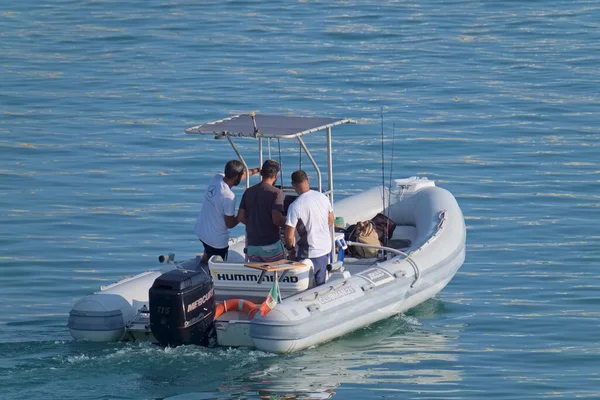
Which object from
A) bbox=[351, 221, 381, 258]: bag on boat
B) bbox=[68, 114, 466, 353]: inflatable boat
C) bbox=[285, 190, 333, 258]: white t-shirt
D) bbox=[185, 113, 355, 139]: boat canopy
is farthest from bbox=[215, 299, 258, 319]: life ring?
bbox=[351, 221, 381, 258]: bag on boat

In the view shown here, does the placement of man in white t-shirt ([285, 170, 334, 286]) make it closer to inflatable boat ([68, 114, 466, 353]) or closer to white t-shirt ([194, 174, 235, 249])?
inflatable boat ([68, 114, 466, 353])

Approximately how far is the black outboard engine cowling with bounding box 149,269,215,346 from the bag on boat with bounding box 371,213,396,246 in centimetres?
311

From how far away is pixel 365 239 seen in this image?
42.5 feet

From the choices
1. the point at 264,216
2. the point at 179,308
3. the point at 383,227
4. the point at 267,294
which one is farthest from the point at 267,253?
the point at 383,227

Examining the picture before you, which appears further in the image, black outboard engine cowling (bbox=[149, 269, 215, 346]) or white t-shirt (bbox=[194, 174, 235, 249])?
white t-shirt (bbox=[194, 174, 235, 249])

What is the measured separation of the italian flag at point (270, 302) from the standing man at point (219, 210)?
3.21 ft

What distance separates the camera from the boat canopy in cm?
1130

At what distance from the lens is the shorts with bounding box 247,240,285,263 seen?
37.8 feet

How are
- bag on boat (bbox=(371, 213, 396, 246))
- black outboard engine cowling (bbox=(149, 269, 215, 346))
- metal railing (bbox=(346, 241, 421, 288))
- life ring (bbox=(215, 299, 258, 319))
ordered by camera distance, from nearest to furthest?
black outboard engine cowling (bbox=(149, 269, 215, 346)) < life ring (bbox=(215, 299, 258, 319)) < metal railing (bbox=(346, 241, 421, 288)) < bag on boat (bbox=(371, 213, 396, 246))

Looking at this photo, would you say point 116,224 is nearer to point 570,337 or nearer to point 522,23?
point 570,337

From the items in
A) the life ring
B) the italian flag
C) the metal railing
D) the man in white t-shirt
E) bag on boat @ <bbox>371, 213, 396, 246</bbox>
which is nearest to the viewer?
the italian flag

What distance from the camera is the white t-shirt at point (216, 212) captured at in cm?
1162

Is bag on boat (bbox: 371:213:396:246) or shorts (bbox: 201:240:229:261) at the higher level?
shorts (bbox: 201:240:229:261)

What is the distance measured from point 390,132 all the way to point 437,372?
10.3m
